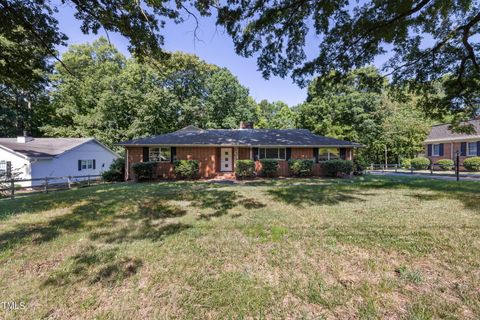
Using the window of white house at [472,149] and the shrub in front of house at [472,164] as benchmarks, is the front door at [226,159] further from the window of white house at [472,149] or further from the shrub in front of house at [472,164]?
the window of white house at [472,149]

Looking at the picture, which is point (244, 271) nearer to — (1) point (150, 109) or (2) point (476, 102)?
(2) point (476, 102)

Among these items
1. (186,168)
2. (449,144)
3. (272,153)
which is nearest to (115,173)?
(186,168)

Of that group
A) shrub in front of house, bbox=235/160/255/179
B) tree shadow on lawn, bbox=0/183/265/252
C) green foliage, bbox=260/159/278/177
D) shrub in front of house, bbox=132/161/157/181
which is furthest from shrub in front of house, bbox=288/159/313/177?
shrub in front of house, bbox=132/161/157/181

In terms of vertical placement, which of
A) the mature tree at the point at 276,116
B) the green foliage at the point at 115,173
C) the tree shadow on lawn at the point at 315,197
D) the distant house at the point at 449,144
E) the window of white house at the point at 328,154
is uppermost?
the mature tree at the point at 276,116

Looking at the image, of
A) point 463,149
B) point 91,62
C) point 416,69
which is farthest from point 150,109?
point 463,149

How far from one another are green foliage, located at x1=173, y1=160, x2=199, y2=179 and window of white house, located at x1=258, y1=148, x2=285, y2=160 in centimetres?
472

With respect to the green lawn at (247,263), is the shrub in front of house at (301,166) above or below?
above

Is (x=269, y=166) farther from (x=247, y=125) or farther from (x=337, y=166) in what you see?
(x=247, y=125)

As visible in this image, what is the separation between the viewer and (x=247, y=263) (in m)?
3.48

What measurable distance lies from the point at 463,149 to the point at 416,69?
62.3 feet

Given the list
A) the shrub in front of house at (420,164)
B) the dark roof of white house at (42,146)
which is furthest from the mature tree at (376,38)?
the dark roof of white house at (42,146)

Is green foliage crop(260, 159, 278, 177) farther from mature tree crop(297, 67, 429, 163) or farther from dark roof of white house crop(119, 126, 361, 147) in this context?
mature tree crop(297, 67, 429, 163)

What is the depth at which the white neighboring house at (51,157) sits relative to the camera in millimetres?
16891

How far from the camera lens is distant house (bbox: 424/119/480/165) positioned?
20109mm
